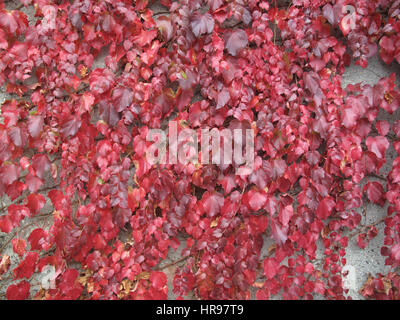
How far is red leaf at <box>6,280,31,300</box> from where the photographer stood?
149 cm

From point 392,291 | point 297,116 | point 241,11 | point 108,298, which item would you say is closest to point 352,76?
point 297,116

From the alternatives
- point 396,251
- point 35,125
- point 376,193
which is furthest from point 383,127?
point 35,125

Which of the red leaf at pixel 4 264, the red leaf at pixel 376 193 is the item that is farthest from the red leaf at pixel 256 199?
the red leaf at pixel 4 264

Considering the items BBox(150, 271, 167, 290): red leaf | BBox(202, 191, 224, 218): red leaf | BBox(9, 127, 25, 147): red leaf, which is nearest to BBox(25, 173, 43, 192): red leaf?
BBox(9, 127, 25, 147): red leaf

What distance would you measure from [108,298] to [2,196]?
747 mm

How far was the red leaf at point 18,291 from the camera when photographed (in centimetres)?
149

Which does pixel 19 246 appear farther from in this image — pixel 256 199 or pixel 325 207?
pixel 325 207

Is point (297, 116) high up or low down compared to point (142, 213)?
up

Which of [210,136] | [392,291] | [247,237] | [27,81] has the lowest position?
[392,291]

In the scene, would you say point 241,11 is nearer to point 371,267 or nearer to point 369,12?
point 369,12

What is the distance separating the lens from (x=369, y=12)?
145cm

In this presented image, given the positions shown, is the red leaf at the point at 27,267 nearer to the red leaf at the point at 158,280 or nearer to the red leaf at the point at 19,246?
the red leaf at the point at 19,246

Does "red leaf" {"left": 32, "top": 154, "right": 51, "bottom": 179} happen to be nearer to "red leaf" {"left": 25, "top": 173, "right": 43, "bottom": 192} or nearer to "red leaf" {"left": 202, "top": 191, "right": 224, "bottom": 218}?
"red leaf" {"left": 25, "top": 173, "right": 43, "bottom": 192}

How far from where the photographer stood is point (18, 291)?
1504mm
